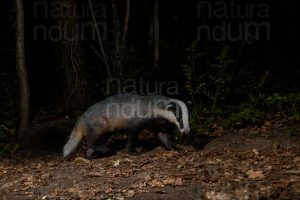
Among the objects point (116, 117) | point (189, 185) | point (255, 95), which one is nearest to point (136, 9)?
point (255, 95)

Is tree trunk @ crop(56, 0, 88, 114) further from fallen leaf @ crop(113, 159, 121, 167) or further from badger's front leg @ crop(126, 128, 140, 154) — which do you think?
fallen leaf @ crop(113, 159, 121, 167)

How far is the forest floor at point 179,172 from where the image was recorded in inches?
200

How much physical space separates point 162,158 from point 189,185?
139 cm

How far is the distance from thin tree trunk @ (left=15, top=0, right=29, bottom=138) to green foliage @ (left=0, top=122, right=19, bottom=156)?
17 centimetres

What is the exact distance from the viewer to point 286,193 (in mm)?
4723

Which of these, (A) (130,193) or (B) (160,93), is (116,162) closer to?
(A) (130,193)

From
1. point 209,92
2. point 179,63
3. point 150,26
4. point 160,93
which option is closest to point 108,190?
point 209,92

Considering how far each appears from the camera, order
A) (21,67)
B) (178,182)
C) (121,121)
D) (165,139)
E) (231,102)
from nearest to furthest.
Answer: (178,182) < (121,121) < (165,139) < (21,67) < (231,102)

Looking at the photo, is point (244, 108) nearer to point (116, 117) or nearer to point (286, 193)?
point (116, 117)

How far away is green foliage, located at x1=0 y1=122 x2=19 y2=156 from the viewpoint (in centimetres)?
813

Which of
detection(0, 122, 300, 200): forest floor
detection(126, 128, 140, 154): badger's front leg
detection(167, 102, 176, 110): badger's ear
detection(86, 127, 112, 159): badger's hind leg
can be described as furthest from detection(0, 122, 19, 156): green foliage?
detection(167, 102, 176, 110): badger's ear

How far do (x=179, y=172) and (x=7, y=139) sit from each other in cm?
378

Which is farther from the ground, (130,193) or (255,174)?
(255,174)

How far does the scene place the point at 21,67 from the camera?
319 inches
